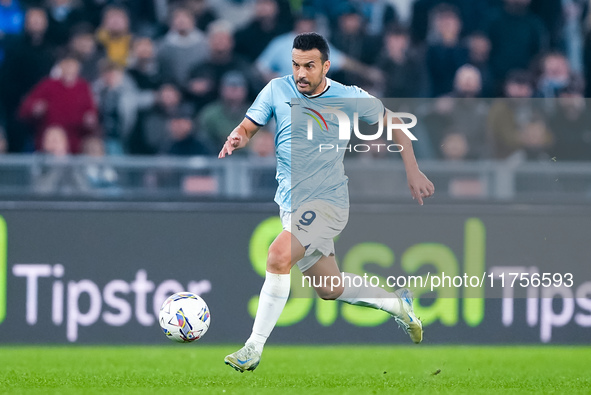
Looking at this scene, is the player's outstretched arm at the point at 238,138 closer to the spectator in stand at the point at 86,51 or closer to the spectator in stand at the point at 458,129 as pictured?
the spectator in stand at the point at 458,129

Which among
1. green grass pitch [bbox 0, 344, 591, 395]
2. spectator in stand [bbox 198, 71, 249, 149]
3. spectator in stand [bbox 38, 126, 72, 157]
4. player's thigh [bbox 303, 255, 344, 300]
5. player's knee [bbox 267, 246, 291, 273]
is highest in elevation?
spectator in stand [bbox 198, 71, 249, 149]

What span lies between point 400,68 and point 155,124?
2.55 meters

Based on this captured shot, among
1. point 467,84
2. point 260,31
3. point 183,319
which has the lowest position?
point 183,319

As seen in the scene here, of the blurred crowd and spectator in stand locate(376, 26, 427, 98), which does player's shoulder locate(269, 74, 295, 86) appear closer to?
the blurred crowd

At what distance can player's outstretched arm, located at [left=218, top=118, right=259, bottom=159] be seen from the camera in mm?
5922

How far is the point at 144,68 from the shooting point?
10.1 m

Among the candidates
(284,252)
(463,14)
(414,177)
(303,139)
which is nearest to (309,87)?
(303,139)

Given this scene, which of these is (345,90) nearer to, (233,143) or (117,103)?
(233,143)

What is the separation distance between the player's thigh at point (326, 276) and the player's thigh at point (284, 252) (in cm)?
26

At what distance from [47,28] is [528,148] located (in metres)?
4.94

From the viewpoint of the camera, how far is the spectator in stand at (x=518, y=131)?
8.97 meters

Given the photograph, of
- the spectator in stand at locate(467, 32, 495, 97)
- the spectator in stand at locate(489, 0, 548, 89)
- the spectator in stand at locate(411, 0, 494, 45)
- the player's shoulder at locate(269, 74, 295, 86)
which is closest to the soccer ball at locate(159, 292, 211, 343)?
the player's shoulder at locate(269, 74, 295, 86)

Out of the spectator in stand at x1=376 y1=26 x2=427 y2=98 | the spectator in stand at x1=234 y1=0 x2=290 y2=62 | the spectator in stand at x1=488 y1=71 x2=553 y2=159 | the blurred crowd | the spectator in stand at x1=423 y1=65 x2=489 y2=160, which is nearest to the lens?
the spectator in stand at x1=423 y1=65 x2=489 y2=160

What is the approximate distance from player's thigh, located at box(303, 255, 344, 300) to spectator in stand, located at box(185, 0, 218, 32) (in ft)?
15.8
